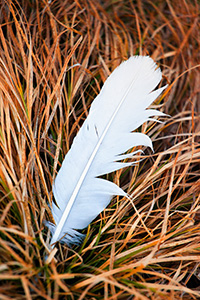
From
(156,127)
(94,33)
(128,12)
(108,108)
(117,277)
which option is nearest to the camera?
(117,277)

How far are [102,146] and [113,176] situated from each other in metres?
0.11

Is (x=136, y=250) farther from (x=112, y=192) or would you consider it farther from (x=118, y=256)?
(x=112, y=192)

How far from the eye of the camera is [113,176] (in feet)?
2.66

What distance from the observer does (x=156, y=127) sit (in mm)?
902

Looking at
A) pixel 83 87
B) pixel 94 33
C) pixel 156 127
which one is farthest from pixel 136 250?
pixel 94 33

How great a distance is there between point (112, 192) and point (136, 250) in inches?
5.7

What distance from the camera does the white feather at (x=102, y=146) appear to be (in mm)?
705

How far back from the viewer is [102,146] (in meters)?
0.74

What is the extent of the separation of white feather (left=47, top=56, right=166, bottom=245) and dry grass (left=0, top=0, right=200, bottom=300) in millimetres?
36

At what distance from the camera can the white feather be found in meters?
0.70

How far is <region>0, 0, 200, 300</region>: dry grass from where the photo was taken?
2.03ft

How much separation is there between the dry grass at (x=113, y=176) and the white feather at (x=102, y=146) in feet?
0.12

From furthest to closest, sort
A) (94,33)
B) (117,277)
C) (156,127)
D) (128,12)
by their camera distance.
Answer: (128,12), (94,33), (156,127), (117,277)

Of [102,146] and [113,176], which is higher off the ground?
[102,146]
